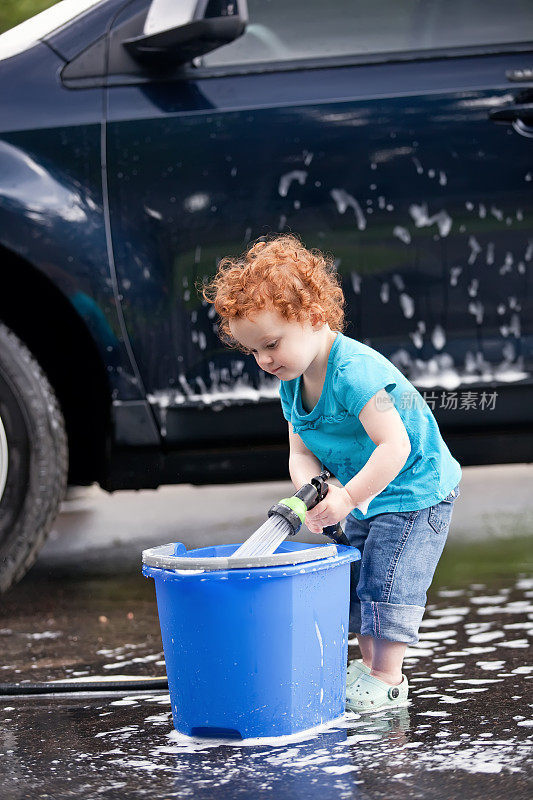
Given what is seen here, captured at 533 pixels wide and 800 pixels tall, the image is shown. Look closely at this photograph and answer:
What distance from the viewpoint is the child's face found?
236 centimetres

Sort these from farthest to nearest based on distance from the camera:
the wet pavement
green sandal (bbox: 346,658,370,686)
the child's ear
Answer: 1. green sandal (bbox: 346,658,370,686)
2. the child's ear
3. the wet pavement

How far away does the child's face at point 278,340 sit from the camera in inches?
92.7

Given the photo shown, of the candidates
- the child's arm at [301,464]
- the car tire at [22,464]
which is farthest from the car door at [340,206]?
the child's arm at [301,464]

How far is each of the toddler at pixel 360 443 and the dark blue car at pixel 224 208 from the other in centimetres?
62

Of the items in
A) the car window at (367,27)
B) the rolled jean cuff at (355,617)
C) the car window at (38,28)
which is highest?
the car window at (38,28)

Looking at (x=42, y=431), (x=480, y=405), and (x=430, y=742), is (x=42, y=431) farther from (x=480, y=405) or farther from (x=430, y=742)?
(x=430, y=742)

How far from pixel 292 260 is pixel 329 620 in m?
0.72

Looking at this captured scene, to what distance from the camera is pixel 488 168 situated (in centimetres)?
320

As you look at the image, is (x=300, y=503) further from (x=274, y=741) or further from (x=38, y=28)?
(x=38, y=28)

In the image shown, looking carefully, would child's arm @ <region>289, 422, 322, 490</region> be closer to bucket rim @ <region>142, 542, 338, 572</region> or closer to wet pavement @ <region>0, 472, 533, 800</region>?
bucket rim @ <region>142, 542, 338, 572</region>

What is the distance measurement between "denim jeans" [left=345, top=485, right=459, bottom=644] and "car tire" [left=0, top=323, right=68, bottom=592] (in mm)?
989

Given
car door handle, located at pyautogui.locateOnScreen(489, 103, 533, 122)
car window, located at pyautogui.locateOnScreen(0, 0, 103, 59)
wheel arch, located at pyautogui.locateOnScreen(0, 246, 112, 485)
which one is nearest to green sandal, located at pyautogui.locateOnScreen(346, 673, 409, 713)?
wheel arch, located at pyautogui.locateOnScreen(0, 246, 112, 485)

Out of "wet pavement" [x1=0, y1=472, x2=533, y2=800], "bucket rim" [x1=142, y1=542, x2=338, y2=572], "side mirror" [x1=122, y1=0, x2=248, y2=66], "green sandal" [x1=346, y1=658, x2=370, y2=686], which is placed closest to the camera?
"wet pavement" [x1=0, y1=472, x2=533, y2=800]

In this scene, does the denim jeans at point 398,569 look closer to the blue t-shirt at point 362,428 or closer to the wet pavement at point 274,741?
the blue t-shirt at point 362,428
